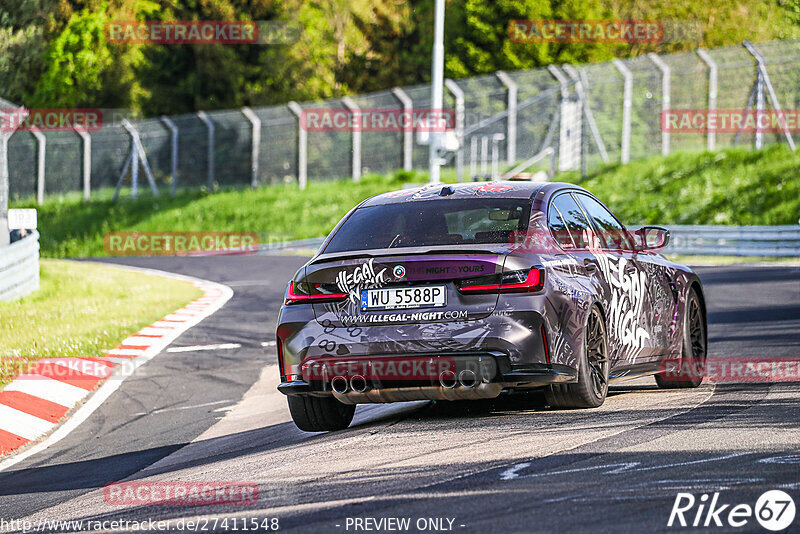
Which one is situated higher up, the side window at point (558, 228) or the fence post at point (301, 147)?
the side window at point (558, 228)

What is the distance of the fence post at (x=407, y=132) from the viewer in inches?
1446

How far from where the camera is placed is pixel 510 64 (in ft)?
174

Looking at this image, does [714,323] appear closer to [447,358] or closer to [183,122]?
[447,358]

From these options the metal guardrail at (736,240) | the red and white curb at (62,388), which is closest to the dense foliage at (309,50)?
the metal guardrail at (736,240)

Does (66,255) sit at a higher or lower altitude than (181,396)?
lower

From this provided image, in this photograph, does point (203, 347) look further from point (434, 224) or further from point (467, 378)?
point (467, 378)

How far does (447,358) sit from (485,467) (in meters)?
1.28

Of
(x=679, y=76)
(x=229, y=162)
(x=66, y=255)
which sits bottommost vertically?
(x=66, y=255)

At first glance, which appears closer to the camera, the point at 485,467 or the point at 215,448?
the point at 485,467

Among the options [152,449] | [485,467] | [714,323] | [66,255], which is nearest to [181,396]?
[152,449]

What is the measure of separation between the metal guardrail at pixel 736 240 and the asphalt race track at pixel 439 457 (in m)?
14.8

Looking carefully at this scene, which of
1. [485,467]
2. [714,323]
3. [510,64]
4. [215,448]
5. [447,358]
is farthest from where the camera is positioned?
[510,64]

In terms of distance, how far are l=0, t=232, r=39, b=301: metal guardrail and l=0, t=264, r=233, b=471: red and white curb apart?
2762 millimetres

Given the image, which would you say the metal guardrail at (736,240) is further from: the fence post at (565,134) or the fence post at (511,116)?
the fence post at (511,116)
